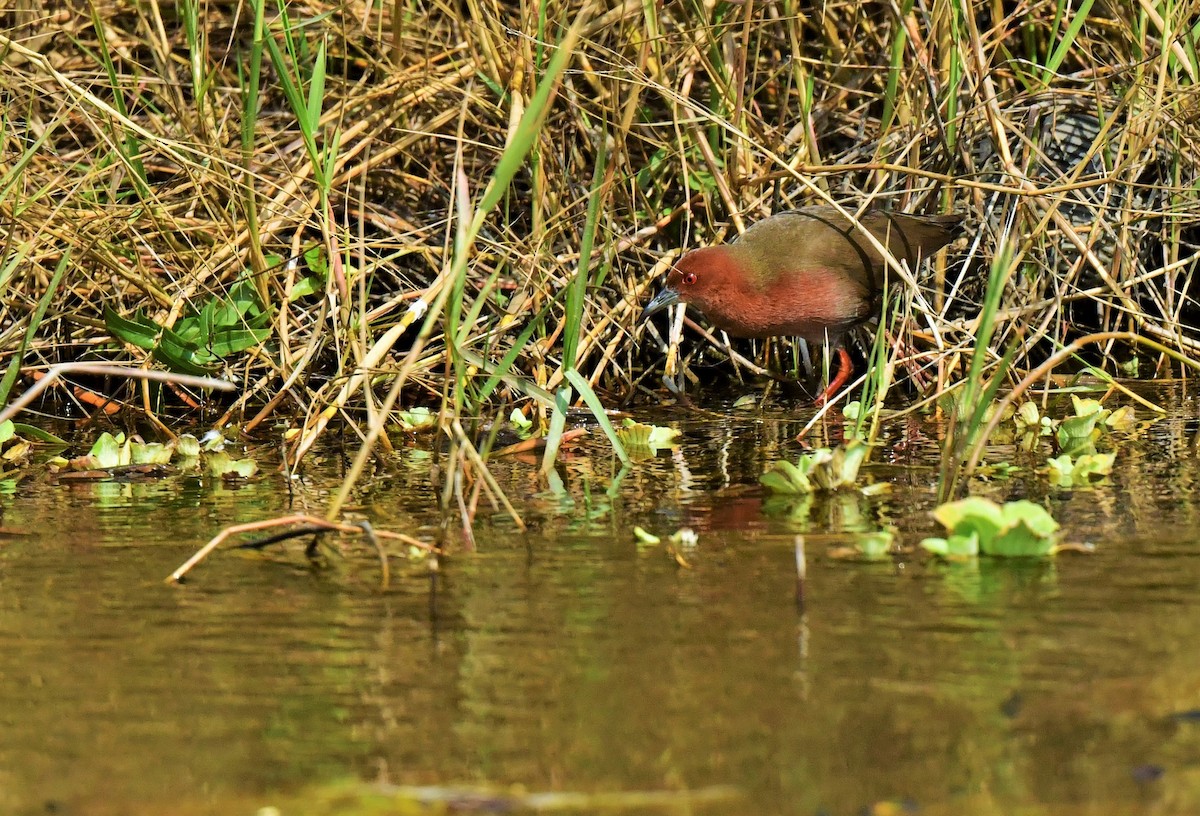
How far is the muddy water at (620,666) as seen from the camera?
204 centimetres

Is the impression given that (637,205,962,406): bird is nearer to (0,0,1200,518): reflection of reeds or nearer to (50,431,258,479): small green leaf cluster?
(0,0,1200,518): reflection of reeds

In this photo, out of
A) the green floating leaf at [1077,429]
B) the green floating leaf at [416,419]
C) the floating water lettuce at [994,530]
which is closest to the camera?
the floating water lettuce at [994,530]

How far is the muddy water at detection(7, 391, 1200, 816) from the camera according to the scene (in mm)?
2043

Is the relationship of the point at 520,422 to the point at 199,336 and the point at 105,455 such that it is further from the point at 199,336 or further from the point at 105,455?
the point at 105,455

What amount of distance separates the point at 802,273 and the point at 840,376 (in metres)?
0.43

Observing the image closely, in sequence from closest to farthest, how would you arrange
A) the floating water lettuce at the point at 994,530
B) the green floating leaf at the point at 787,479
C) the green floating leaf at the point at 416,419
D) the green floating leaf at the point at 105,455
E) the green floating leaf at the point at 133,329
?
the floating water lettuce at the point at 994,530 → the green floating leaf at the point at 787,479 → the green floating leaf at the point at 105,455 → the green floating leaf at the point at 416,419 → the green floating leaf at the point at 133,329

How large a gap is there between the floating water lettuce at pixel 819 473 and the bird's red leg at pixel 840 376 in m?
1.44

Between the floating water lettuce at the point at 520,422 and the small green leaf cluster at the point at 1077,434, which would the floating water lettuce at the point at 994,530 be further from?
the floating water lettuce at the point at 520,422

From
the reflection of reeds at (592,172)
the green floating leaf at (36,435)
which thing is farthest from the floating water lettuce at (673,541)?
Answer: the green floating leaf at (36,435)

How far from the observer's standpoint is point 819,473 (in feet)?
12.5

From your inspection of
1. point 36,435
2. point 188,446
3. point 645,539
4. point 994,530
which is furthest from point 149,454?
point 994,530

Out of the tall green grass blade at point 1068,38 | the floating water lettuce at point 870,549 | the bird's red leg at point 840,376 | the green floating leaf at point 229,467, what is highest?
the tall green grass blade at point 1068,38

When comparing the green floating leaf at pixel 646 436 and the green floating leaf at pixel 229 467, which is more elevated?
the green floating leaf at pixel 646 436

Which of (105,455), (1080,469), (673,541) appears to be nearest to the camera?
(673,541)
